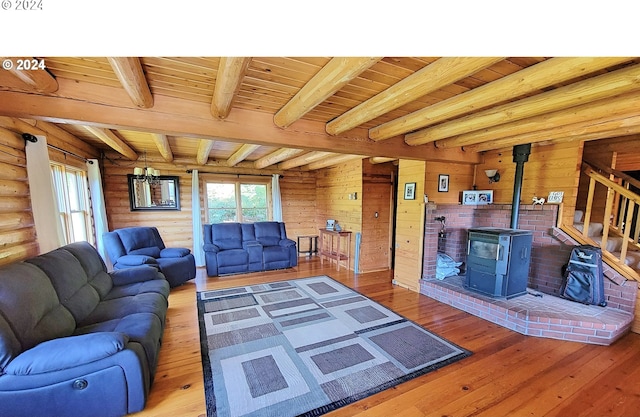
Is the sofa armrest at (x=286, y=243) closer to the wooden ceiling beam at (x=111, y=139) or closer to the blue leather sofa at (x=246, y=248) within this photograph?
the blue leather sofa at (x=246, y=248)

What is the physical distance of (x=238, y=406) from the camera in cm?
166

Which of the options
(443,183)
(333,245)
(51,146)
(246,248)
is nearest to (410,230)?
(443,183)

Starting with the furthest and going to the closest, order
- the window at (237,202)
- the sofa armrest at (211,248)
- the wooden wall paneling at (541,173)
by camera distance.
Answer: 1. the window at (237,202)
2. the sofa armrest at (211,248)
3. the wooden wall paneling at (541,173)

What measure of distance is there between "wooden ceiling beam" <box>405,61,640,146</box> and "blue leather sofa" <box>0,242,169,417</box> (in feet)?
10.9

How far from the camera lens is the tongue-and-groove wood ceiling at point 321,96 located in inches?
56.8

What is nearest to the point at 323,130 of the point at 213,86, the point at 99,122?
the point at 213,86

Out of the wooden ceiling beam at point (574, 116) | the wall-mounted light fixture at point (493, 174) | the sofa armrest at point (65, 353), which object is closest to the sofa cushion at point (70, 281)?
the sofa armrest at point (65, 353)

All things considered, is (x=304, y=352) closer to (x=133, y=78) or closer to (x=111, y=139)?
(x=133, y=78)

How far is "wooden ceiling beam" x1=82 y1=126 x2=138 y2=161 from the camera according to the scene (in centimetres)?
275

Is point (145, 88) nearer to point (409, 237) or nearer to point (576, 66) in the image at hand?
point (576, 66)

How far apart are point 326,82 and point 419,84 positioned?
61 cm

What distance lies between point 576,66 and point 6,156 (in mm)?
4156

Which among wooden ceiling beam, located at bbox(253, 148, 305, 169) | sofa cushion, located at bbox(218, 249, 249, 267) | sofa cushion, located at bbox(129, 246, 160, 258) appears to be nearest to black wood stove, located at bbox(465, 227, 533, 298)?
wooden ceiling beam, located at bbox(253, 148, 305, 169)

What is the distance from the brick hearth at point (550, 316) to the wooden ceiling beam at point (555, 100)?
2.08 meters
